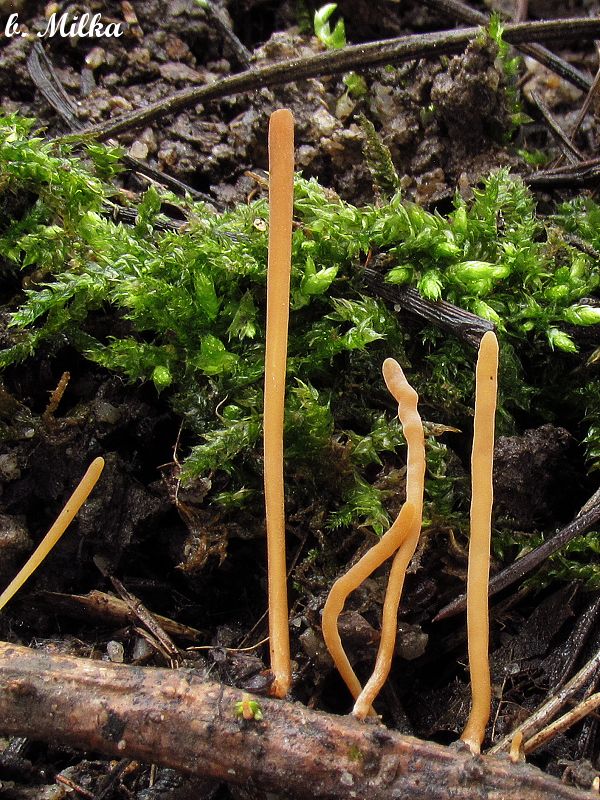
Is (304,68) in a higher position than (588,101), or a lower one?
lower

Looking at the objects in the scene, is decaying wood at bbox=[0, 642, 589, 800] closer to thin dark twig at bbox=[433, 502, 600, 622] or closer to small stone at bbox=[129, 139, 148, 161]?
thin dark twig at bbox=[433, 502, 600, 622]

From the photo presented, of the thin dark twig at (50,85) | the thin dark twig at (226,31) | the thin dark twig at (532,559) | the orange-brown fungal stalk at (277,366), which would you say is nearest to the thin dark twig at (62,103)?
the thin dark twig at (50,85)

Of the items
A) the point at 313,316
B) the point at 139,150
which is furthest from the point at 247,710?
the point at 139,150

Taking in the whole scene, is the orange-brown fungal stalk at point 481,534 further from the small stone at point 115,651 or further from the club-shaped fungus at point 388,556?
the small stone at point 115,651

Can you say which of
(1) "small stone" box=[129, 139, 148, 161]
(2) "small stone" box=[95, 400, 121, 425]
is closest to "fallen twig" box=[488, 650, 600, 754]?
(2) "small stone" box=[95, 400, 121, 425]

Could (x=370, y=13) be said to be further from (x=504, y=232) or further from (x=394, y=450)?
(x=394, y=450)

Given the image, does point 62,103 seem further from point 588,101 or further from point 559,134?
point 588,101
